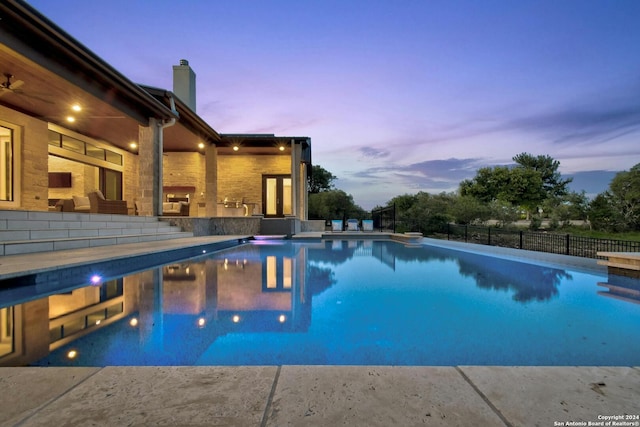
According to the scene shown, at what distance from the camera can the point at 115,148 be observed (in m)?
11.9

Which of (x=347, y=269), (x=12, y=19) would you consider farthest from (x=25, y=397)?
(x=12, y=19)

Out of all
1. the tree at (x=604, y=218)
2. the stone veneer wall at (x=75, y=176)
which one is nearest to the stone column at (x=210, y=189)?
the stone veneer wall at (x=75, y=176)

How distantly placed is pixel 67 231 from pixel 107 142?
22.8 feet

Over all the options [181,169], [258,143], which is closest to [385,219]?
[258,143]

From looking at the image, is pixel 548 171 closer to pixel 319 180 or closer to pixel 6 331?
pixel 319 180

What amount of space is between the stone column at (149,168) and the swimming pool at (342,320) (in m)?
4.33

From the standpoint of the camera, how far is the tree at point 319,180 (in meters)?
28.7

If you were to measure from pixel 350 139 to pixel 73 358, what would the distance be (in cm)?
1993

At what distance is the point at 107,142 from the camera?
36.7 feet

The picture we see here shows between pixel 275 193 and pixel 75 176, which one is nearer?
pixel 75 176

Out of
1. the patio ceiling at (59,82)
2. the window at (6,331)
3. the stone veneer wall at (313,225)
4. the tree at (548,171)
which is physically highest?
the tree at (548,171)

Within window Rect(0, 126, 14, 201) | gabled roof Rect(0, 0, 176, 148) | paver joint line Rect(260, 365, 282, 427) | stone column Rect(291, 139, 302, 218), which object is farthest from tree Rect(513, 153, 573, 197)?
window Rect(0, 126, 14, 201)

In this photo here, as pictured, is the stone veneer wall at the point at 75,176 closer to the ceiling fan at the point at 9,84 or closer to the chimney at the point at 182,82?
the chimney at the point at 182,82

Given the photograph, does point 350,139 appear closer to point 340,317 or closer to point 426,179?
point 426,179
